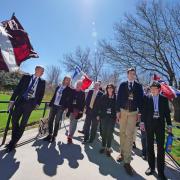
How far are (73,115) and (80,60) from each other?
47506mm

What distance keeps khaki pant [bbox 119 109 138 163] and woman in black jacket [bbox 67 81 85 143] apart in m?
2.63

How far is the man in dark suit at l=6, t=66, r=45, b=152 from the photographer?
7312 mm

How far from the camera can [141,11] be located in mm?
30891

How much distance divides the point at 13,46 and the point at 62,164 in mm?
2969

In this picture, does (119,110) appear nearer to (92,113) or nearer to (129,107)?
(129,107)

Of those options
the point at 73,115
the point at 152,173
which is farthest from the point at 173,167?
the point at 73,115

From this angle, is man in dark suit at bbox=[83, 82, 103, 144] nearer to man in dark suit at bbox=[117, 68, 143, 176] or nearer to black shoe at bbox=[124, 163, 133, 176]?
man in dark suit at bbox=[117, 68, 143, 176]

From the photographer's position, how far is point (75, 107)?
978 centimetres

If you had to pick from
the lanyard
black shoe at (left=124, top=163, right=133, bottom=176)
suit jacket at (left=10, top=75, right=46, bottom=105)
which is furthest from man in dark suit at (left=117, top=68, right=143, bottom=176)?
suit jacket at (left=10, top=75, right=46, bottom=105)

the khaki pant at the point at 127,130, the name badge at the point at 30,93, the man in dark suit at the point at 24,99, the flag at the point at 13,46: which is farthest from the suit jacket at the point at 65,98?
the khaki pant at the point at 127,130

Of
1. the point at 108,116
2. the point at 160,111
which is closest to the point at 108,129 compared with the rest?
the point at 108,116

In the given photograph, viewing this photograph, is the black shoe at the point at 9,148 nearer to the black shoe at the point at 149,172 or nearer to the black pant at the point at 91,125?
the black shoe at the point at 149,172

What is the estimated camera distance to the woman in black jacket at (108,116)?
8128 mm

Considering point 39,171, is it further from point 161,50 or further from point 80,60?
point 80,60
